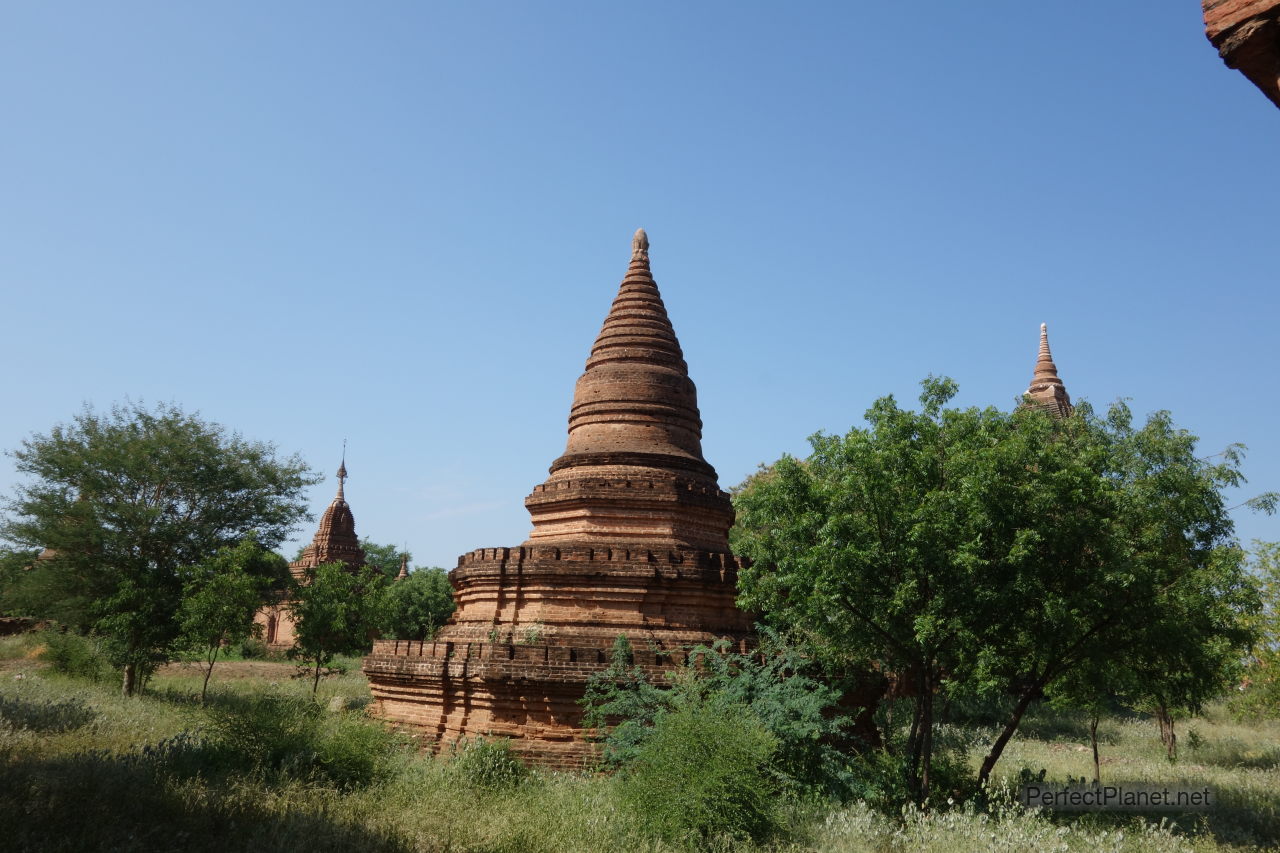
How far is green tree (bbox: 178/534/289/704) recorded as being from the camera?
21.4 m

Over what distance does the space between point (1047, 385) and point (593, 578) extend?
1273 inches

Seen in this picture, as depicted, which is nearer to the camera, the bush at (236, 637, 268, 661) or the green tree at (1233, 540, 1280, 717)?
the green tree at (1233, 540, 1280, 717)

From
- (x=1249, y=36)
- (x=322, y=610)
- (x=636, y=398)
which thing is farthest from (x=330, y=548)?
(x=1249, y=36)

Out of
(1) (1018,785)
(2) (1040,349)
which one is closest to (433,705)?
(1) (1018,785)

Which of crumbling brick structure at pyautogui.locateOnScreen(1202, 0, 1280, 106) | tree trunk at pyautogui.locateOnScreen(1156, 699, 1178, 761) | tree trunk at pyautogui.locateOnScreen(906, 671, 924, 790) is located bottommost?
tree trunk at pyautogui.locateOnScreen(1156, 699, 1178, 761)

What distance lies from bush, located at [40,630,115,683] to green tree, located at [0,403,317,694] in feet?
Answer: 1.88

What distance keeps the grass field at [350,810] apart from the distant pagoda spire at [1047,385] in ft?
85.4

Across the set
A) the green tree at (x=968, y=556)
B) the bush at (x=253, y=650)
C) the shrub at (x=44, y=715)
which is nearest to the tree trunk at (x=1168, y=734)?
the green tree at (x=968, y=556)

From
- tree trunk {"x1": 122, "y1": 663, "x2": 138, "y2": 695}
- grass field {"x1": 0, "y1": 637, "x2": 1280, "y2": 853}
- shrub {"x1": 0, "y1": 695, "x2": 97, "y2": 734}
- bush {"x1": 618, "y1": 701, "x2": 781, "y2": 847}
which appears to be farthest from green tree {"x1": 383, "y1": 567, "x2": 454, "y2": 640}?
bush {"x1": 618, "y1": 701, "x2": 781, "y2": 847}

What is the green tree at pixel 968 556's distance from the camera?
38.9 feet

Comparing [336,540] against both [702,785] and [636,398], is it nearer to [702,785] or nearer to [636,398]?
[636,398]

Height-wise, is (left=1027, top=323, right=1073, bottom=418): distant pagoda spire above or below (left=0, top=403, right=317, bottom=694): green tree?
above

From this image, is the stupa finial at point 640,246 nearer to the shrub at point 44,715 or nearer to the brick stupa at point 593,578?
the brick stupa at point 593,578

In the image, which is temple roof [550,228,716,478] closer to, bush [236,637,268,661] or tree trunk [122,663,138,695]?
tree trunk [122,663,138,695]
